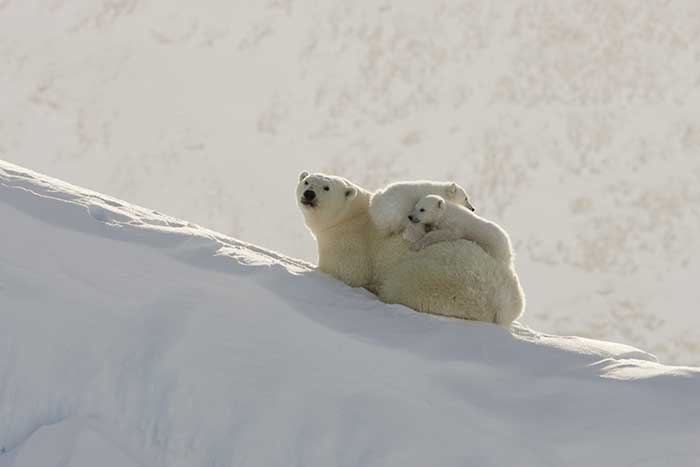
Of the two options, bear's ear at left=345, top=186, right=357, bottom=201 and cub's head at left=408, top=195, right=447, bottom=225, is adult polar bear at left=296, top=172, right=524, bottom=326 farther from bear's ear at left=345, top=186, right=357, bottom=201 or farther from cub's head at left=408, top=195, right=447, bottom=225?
cub's head at left=408, top=195, right=447, bottom=225

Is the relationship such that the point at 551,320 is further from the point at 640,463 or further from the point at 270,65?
the point at 640,463

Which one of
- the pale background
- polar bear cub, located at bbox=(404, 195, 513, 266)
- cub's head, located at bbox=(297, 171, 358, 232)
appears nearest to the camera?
polar bear cub, located at bbox=(404, 195, 513, 266)

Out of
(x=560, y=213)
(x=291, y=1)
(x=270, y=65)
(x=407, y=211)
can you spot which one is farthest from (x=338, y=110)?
(x=407, y=211)

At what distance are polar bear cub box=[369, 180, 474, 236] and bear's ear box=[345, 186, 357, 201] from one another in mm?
123

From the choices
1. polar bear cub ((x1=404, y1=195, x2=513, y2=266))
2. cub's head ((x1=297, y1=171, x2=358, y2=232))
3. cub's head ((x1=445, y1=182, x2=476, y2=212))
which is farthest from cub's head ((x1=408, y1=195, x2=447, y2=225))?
cub's head ((x1=297, y1=171, x2=358, y2=232))

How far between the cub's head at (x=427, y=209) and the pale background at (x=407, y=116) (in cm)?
811

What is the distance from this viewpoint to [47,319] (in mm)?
2949

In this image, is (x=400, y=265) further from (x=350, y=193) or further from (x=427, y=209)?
(x=350, y=193)

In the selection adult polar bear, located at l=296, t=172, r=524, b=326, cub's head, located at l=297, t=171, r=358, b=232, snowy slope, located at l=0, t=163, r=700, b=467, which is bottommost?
snowy slope, located at l=0, t=163, r=700, b=467

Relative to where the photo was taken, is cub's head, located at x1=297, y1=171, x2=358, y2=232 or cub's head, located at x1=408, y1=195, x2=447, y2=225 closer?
cub's head, located at x1=408, y1=195, x2=447, y2=225

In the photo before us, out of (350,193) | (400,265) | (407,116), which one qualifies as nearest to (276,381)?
(400,265)

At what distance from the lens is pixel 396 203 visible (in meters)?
3.56

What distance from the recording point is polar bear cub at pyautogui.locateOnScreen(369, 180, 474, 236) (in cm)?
356

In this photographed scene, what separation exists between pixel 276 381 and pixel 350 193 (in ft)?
4.06
